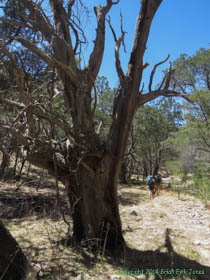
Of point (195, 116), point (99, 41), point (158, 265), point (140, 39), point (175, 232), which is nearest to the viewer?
point (158, 265)

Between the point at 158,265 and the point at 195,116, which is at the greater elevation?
the point at 195,116

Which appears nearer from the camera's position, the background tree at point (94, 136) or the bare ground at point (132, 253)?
the bare ground at point (132, 253)

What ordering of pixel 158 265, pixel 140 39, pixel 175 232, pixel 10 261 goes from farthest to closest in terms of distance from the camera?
pixel 175 232
pixel 140 39
pixel 158 265
pixel 10 261

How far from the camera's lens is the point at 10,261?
1726mm

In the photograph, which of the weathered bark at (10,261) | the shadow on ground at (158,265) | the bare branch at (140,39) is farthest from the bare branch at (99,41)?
the shadow on ground at (158,265)

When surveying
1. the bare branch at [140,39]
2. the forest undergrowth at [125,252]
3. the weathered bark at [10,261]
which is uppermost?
the bare branch at [140,39]

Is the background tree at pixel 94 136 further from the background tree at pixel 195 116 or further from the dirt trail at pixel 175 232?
the background tree at pixel 195 116

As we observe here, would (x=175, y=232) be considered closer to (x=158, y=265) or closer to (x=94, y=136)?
(x=158, y=265)

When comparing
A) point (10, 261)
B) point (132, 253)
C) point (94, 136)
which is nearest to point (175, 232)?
point (132, 253)

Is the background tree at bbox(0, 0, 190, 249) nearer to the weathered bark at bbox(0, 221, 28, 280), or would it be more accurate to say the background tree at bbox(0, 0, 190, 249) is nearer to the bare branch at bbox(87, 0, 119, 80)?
the bare branch at bbox(87, 0, 119, 80)

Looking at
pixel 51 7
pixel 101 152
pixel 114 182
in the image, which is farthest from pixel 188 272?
pixel 51 7

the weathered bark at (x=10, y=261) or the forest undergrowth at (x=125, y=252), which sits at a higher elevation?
the weathered bark at (x=10, y=261)

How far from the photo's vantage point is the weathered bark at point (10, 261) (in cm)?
168

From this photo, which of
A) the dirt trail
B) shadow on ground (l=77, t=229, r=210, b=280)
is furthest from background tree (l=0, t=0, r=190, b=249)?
Result: the dirt trail
